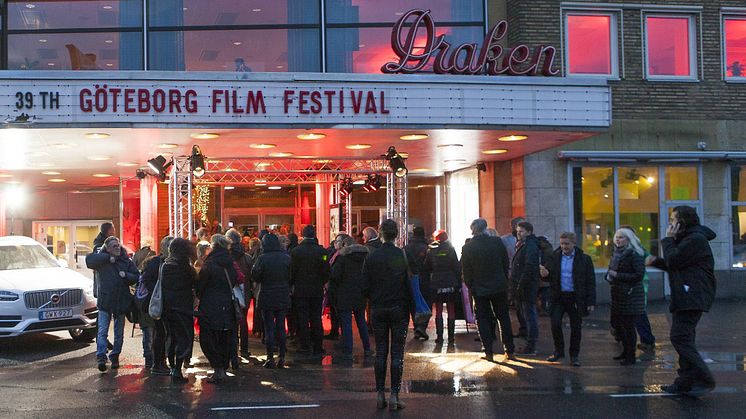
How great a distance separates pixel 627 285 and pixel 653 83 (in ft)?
30.6

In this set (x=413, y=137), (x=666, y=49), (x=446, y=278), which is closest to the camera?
(x=446, y=278)

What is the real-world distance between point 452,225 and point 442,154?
4.41 meters

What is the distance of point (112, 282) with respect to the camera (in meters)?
10.3

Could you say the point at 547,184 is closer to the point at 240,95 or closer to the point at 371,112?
the point at 371,112

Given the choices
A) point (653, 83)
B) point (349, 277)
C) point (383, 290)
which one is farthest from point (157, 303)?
point (653, 83)

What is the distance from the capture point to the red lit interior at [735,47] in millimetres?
18750

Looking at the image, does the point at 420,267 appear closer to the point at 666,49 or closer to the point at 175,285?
the point at 175,285

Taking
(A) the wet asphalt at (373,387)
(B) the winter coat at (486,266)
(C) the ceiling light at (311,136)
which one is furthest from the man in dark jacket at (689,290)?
(C) the ceiling light at (311,136)

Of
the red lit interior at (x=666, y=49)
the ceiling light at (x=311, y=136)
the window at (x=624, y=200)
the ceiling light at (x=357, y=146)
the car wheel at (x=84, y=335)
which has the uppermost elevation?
the red lit interior at (x=666, y=49)

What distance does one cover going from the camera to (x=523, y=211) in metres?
17.7

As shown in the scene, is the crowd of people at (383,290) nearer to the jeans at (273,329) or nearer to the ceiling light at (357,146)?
the jeans at (273,329)

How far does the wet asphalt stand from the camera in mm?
7875

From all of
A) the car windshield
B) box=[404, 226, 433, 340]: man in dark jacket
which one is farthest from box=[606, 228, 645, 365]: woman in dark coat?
the car windshield

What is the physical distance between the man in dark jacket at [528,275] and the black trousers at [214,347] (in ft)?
13.6
